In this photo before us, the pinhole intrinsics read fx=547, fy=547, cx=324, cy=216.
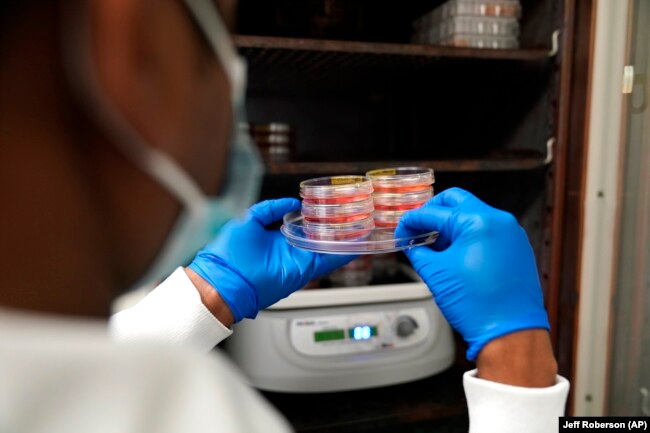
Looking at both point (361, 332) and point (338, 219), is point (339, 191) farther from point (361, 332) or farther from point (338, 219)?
point (361, 332)

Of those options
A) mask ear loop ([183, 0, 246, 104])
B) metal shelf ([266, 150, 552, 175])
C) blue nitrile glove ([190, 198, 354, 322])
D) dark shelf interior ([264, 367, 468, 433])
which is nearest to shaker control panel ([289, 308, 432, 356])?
dark shelf interior ([264, 367, 468, 433])

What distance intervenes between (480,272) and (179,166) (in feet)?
1.90

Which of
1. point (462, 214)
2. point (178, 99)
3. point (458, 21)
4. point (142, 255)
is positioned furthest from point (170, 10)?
point (458, 21)

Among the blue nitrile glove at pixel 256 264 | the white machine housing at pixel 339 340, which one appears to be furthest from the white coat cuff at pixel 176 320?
the white machine housing at pixel 339 340

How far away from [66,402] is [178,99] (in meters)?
0.24

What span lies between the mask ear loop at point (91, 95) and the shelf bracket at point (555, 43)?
1154mm

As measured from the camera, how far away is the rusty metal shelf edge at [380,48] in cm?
120

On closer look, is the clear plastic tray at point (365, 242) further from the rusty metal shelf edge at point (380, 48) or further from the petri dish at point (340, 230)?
the rusty metal shelf edge at point (380, 48)

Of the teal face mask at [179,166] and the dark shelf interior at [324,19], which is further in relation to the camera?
the dark shelf interior at [324,19]

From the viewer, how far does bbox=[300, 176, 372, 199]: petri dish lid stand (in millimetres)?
989

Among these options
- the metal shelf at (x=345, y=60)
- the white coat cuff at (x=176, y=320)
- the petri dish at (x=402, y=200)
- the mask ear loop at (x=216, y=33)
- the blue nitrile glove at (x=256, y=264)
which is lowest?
the white coat cuff at (x=176, y=320)

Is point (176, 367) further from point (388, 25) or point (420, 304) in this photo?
point (388, 25)

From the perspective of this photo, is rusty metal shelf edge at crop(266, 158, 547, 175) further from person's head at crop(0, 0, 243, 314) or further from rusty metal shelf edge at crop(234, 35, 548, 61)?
person's head at crop(0, 0, 243, 314)

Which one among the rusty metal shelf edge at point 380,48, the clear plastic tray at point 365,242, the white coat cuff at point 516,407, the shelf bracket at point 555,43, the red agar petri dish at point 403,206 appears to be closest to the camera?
the white coat cuff at point 516,407
